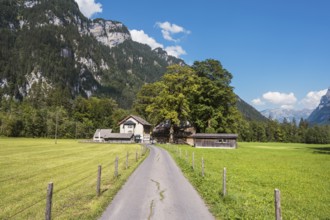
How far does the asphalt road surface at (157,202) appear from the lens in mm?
10961

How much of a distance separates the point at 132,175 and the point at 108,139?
256 ft

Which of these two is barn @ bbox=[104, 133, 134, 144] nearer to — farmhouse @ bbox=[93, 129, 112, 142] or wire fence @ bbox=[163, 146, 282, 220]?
farmhouse @ bbox=[93, 129, 112, 142]

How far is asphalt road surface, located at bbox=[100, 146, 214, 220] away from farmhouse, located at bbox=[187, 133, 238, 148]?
51119 mm

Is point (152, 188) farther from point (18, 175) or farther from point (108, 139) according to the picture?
point (108, 139)

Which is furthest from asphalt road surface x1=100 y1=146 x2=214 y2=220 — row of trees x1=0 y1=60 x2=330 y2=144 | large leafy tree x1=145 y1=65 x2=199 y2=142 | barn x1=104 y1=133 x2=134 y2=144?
barn x1=104 y1=133 x2=134 y2=144

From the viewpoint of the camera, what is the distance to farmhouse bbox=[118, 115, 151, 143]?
306 feet

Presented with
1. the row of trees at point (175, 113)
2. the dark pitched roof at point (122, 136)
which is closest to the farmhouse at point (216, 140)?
the row of trees at point (175, 113)

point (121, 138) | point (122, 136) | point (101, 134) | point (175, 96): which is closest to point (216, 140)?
point (175, 96)

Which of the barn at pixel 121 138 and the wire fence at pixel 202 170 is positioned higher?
the barn at pixel 121 138

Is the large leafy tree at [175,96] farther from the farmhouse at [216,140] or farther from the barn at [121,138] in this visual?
the barn at [121,138]

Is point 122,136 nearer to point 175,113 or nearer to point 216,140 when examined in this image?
point 175,113

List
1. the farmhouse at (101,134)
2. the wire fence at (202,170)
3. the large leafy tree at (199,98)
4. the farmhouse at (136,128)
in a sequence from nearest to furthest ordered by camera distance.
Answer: the wire fence at (202,170) < the large leafy tree at (199,98) < the farmhouse at (136,128) < the farmhouse at (101,134)

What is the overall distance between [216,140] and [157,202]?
58104 mm

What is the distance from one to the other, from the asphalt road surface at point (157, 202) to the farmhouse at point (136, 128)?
74297 mm
